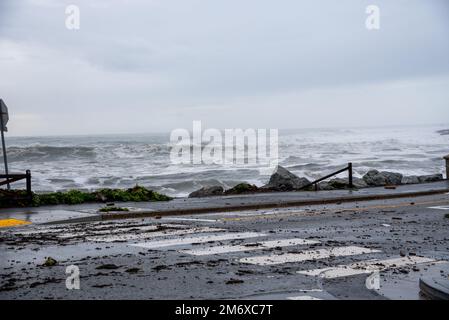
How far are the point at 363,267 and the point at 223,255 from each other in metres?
2.12

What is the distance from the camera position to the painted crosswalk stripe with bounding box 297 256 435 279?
8.45 m

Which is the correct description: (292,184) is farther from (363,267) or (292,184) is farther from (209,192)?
(363,267)

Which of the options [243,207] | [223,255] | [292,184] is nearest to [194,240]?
[223,255]

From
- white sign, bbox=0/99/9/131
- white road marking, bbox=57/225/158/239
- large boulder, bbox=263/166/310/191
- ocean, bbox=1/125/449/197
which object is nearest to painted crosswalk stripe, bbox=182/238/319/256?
white road marking, bbox=57/225/158/239

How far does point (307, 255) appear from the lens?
9875 millimetres

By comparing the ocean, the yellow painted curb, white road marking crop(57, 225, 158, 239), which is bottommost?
the ocean

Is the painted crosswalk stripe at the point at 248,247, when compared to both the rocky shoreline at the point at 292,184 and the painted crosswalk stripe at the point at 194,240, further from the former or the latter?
the rocky shoreline at the point at 292,184

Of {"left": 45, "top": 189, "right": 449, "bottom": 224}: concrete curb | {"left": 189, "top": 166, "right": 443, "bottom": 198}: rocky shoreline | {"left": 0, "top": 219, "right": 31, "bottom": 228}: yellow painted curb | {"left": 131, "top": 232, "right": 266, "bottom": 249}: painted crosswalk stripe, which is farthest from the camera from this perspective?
{"left": 189, "top": 166, "right": 443, "bottom": 198}: rocky shoreline

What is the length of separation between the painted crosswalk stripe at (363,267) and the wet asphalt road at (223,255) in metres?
0.11

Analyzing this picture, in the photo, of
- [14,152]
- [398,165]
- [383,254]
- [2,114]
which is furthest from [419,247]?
[14,152]

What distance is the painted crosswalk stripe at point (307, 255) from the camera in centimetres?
938

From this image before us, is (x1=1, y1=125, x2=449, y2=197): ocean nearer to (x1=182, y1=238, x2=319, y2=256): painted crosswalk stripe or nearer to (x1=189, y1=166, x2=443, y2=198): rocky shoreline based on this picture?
(x1=189, y1=166, x2=443, y2=198): rocky shoreline

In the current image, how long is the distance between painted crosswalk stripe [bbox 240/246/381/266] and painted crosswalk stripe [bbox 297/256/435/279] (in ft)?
2.23
